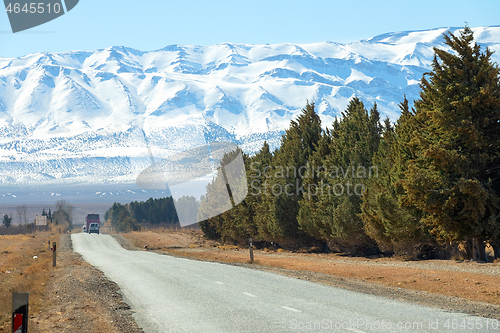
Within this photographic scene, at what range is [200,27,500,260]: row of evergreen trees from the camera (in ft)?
74.7

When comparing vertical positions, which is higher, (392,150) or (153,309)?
(392,150)

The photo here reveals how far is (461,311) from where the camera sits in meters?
12.4

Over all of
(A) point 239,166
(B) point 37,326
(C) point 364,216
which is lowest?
(B) point 37,326

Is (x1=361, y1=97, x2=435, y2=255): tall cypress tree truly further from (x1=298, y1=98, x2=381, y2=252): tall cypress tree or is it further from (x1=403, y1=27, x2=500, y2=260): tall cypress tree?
(x1=298, y1=98, x2=381, y2=252): tall cypress tree

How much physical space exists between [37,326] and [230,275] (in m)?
10.8

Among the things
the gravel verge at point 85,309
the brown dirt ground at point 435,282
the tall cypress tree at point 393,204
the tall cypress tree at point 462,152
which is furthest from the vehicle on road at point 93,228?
the tall cypress tree at point 462,152

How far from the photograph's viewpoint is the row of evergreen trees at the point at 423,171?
22766mm

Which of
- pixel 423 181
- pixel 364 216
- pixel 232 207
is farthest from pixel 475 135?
pixel 232 207

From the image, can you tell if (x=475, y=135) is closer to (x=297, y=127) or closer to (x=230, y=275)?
(x=230, y=275)

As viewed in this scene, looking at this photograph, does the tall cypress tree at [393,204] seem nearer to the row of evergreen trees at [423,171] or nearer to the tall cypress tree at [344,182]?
the row of evergreen trees at [423,171]

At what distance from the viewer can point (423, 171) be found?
2422 centimetres

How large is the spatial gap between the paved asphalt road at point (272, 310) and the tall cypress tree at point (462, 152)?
7.81 metres

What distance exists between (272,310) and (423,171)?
45.3 ft

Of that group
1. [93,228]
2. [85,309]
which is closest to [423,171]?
[85,309]
